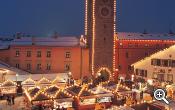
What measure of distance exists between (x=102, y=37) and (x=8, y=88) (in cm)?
1911

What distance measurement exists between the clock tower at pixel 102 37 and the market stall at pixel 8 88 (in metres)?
16.0

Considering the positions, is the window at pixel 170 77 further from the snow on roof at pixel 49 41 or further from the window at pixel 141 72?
the snow on roof at pixel 49 41

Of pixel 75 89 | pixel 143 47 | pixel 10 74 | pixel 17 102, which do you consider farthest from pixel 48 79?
pixel 143 47

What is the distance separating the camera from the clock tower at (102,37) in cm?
5062

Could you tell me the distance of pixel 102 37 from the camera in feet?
167

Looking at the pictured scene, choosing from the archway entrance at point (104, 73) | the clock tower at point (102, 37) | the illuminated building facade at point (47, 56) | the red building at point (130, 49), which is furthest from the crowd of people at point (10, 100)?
the red building at point (130, 49)

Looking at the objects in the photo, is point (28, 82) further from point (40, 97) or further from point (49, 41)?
point (49, 41)

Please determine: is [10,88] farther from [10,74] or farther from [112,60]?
[112,60]

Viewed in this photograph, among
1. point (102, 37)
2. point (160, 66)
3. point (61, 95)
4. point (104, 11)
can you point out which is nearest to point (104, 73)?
point (102, 37)

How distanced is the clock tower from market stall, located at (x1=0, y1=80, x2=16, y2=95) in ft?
52.5

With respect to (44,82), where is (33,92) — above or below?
above

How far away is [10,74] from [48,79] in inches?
195

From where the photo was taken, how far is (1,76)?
4203cm

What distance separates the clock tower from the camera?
50625mm
